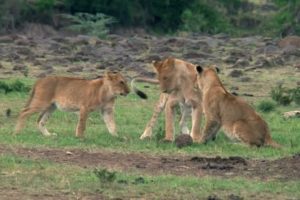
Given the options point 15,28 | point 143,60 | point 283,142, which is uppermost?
point 283,142

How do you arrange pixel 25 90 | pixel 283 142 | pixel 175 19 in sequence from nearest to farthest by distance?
pixel 283 142, pixel 25 90, pixel 175 19

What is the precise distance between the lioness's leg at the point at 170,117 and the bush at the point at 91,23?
29059mm

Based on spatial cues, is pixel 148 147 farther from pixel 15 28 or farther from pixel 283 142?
pixel 15 28

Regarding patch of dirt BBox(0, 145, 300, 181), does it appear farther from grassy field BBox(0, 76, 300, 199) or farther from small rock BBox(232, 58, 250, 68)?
small rock BBox(232, 58, 250, 68)

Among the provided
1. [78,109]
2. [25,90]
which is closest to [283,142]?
[78,109]

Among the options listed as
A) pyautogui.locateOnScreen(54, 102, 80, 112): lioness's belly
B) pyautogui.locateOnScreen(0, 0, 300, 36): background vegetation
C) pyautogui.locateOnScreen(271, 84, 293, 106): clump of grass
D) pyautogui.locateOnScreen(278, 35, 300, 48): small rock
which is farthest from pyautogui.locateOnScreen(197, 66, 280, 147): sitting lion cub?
pyautogui.locateOnScreen(0, 0, 300, 36): background vegetation

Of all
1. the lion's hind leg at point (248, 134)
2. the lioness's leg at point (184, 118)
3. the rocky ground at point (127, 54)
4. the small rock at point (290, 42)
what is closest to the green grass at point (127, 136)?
the lion's hind leg at point (248, 134)

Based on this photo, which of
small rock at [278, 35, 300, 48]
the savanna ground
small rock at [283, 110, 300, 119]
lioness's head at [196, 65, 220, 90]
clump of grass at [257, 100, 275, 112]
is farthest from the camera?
small rock at [278, 35, 300, 48]

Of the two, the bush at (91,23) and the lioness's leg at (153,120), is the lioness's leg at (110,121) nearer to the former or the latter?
the lioness's leg at (153,120)

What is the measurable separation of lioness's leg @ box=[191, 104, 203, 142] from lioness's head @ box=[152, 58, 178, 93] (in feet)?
1.36

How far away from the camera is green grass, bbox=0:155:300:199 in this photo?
1030cm

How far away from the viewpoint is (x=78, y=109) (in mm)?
15203

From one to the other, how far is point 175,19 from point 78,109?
39.5 metres

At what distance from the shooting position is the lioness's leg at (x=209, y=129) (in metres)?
14.2
